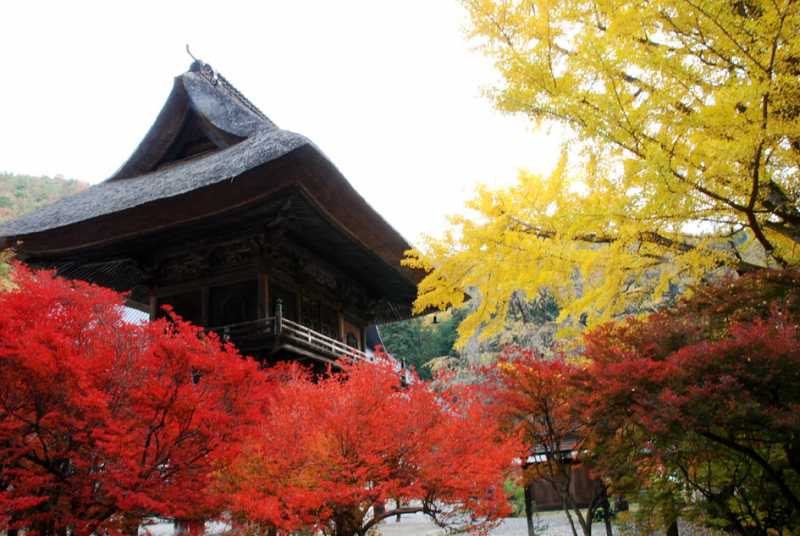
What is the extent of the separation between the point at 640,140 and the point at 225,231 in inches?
297

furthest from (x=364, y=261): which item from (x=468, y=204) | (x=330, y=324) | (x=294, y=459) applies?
(x=468, y=204)

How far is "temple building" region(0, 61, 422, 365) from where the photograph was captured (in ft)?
28.7

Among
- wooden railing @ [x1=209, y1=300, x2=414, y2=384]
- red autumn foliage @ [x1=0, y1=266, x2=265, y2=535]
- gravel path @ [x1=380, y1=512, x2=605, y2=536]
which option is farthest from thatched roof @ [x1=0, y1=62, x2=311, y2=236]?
gravel path @ [x1=380, y1=512, x2=605, y2=536]

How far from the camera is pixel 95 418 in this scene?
17.4 feet

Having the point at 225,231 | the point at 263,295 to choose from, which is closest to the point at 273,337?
the point at 263,295

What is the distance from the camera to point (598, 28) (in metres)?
4.42

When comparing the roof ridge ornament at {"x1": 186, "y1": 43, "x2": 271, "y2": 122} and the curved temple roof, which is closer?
the curved temple roof

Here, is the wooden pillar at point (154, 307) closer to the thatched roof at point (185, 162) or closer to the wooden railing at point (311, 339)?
the thatched roof at point (185, 162)

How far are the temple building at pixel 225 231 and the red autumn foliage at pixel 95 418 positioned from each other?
8.11 ft

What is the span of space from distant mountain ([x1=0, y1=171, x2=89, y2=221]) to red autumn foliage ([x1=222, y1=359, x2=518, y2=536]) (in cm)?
4949

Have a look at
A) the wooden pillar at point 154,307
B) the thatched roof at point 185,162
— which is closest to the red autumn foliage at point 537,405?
the thatched roof at point 185,162

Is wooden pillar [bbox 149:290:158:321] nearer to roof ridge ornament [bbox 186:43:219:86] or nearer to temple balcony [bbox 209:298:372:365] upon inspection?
temple balcony [bbox 209:298:372:365]

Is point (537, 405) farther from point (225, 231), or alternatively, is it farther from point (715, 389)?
point (225, 231)

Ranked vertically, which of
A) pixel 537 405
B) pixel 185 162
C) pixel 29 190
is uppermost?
pixel 29 190
